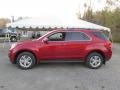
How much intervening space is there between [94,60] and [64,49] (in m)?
1.42

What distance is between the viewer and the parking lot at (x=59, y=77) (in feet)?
25.0

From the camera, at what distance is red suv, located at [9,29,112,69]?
1054 cm

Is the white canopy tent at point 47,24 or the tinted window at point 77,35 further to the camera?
the white canopy tent at point 47,24

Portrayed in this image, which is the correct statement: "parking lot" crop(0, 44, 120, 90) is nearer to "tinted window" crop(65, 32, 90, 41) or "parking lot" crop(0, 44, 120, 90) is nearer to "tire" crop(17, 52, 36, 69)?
"tire" crop(17, 52, 36, 69)

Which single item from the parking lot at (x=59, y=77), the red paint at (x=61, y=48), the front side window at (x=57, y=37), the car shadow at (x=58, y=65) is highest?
the front side window at (x=57, y=37)

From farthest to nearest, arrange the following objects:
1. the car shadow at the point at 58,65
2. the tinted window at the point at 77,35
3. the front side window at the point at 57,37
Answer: the car shadow at the point at 58,65 < the tinted window at the point at 77,35 < the front side window at the point at 57,37

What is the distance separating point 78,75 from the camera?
9359 millimetres

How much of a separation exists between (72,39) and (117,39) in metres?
22.6

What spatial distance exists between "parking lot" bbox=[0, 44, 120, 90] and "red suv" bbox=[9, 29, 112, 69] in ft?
1.30

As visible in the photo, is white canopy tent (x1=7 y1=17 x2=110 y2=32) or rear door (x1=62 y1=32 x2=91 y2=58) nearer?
rear door (x1=62 y1=32 x2=91 y2=58)

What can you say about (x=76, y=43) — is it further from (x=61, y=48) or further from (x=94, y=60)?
(x=94, y=60)

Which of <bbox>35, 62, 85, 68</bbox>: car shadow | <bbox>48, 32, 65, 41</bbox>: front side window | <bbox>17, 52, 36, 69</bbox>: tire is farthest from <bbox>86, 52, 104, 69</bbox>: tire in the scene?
<bbox>17, 52, 36, 69</bbox>: tire

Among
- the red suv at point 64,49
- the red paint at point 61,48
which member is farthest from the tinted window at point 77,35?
the red paint at point 61,48

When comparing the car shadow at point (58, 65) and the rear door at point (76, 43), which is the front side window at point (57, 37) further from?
the car shadow at point (58, 65)
